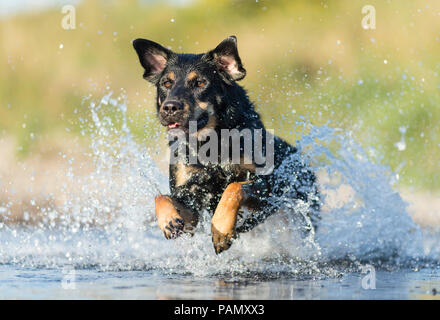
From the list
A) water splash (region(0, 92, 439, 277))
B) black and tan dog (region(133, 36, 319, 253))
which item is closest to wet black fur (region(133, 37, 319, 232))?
black and tan dog (region(133, 36, 319, 253))

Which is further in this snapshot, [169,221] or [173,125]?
[173,125]

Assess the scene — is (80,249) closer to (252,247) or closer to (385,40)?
(252,247)

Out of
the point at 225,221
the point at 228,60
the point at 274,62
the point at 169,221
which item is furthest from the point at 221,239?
the point at 274,62

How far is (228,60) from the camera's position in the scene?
15.9ft

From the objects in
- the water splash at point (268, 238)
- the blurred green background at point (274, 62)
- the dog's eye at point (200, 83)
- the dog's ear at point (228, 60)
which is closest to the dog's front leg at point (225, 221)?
the water splash at point (268, 238)

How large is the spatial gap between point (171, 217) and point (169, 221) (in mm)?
33

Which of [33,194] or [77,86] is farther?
[77,86]

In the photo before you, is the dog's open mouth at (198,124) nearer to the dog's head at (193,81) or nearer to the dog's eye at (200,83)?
the dog's head at (193,81)

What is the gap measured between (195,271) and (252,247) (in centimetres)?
114

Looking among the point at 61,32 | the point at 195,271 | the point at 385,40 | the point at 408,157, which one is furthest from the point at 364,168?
the point at 61,32

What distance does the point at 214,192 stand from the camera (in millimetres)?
4738

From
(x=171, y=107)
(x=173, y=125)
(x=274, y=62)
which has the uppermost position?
(x=274, y=62)

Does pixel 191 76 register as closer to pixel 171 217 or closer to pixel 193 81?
pixel 193 81

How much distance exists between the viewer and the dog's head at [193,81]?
4.52 m
